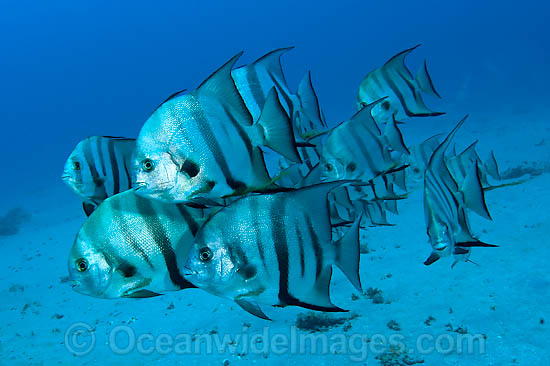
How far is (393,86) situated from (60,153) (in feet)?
206

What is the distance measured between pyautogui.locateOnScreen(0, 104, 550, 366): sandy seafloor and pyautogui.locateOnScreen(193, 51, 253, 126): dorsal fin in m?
4.27

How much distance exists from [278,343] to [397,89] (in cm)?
403

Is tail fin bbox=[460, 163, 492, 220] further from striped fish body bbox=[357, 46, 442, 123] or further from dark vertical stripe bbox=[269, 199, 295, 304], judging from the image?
dark vertical stripe bbox=[269, 199, 295, 304]

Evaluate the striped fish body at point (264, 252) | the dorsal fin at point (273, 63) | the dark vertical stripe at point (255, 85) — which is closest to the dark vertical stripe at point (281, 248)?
the striped fish body at point (264, 252)

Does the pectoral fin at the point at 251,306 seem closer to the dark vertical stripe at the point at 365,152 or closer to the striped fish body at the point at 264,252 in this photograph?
the striped fish body at the point at 264,252

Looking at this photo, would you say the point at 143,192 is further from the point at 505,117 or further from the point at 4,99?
the point at 4,99

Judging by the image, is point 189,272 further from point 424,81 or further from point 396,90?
point 424,81

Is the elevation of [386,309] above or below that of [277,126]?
below

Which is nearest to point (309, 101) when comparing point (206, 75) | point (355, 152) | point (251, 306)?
point (355, 152)

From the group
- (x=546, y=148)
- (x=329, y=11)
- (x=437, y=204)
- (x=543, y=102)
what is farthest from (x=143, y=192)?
(x=329, y=11)

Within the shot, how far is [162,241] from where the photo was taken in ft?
6.13

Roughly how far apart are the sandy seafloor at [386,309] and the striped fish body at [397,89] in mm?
3299

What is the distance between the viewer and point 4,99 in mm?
138625

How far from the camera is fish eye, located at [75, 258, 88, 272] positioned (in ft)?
6.12
